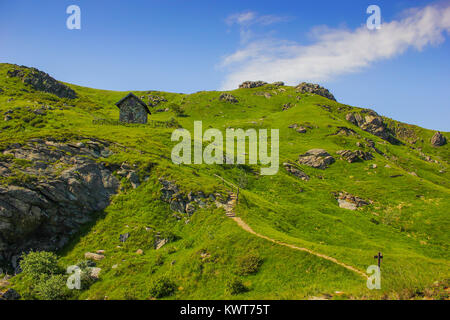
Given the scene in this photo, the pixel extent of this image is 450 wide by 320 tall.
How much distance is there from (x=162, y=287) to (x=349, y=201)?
52.3 meters

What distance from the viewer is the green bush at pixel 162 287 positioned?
22.0 metres

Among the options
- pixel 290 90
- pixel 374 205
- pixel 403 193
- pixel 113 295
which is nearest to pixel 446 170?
pixel 403 193

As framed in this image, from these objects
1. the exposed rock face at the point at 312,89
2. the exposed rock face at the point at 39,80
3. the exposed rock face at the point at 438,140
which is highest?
the exposed rock face at the point at 312,89

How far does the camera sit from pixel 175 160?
166 feet

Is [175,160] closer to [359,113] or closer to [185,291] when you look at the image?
[185,291]

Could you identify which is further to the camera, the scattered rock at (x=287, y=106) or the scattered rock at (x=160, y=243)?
the scattered rock at (x=287, y=106)

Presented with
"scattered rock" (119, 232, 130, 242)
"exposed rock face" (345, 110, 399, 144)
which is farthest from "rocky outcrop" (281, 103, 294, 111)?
"scattered rock" (119, 232, 130, 242)

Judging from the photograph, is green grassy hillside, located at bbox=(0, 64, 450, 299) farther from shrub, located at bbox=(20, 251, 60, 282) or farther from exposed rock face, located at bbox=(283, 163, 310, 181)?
exposed rock face, located at bbox=(283, 163, 310, 181)

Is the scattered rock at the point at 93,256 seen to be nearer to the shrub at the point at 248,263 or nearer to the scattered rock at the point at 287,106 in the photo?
the shrub at the point at 248,263

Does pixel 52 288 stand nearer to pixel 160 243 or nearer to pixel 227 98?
pixel 160 243

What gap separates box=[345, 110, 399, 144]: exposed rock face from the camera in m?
135

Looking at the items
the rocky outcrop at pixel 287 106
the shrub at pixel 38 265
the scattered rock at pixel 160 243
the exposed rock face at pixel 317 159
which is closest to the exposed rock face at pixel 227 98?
the rocky outcrop at pixel 287 106

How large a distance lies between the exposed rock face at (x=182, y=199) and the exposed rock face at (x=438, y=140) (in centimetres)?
19348
